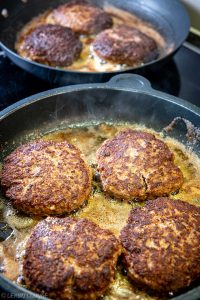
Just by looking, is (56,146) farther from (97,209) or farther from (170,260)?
(170,260)

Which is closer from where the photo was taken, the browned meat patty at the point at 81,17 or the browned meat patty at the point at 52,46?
the browned meat patty at the point at 52,46

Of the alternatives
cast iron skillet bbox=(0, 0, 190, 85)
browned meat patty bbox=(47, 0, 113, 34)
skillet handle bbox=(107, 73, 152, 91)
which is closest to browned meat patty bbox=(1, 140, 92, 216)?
skillet handle bbox=(107, 73, 152, 91)

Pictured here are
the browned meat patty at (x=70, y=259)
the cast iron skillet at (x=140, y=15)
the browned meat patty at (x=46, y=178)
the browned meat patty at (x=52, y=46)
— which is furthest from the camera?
the cast iron skillet at (x=140, y=15)

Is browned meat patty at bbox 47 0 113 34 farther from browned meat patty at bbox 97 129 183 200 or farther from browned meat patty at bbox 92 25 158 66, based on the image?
browned meat patty at bbox 97 129 183 200

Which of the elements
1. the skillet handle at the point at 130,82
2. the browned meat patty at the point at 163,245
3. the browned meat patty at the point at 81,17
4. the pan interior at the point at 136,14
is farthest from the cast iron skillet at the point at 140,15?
the browned meat patty at the point at 163,245

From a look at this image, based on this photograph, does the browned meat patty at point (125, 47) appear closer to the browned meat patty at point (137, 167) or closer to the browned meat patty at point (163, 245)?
the browned meat patty at point (137, 167)

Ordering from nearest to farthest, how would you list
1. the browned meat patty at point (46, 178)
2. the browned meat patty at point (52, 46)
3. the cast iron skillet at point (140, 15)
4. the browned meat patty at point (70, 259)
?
the browned meat patty at point (70, 259) < the browned meat patty at point (46, 178) < the browned meat patty at point (52, 46) < the cast iron skillet at point (140, 15)

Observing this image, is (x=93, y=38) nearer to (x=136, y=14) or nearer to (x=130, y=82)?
(x=136, y=14)
